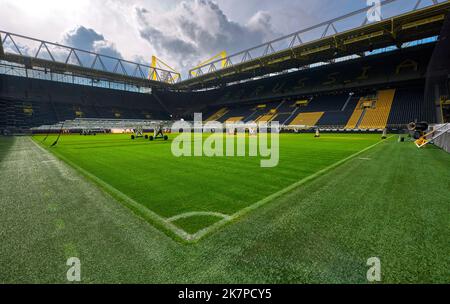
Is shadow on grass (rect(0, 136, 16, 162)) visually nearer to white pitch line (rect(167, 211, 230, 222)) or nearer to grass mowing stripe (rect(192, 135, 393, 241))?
white pitch line (rect(167, 211, 230, 222))

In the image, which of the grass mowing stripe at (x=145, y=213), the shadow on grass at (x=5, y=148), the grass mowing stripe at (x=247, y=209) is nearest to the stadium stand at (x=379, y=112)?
Answer: the grass mowing stripe at (x=247, y=209)

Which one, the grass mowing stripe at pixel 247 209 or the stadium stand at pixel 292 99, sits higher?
the stadium stand at pixel 292 99

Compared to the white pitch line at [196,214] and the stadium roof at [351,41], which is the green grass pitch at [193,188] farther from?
the stadium roof at [351,41]

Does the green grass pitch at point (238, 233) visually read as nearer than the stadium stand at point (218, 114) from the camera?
Yes

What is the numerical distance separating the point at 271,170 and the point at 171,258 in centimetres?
530

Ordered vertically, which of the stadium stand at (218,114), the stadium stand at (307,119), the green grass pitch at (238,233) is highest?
the stadium stand at (218,114)

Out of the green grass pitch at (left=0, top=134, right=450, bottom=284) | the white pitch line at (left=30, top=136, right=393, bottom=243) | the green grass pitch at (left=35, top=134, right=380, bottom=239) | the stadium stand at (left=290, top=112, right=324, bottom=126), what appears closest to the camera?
the green grass pitch at (left=0, top=134, right=450, bottom=284)

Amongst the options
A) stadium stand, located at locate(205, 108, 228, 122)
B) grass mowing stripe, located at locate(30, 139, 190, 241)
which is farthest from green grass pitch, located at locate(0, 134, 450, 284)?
stadium stand, located at locate(205, 108, 228, 122)

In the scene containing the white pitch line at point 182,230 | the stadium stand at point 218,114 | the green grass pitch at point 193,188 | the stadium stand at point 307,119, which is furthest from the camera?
the stadium stand at point 218,114

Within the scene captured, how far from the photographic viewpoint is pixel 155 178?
6.13 meters

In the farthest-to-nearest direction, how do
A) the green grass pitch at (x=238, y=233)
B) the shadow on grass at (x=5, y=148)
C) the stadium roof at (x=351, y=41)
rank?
the stadium roof at (x=351, y=41) < the shadow on grass at (x=5, y=148) < the green grass pitch at (x=238, y=233)

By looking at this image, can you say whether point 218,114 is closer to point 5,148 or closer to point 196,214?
point 5,148

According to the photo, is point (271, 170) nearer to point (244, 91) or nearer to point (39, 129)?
point (39, 129)

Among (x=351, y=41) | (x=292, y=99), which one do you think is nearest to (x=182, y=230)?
(x=351, y=41)
